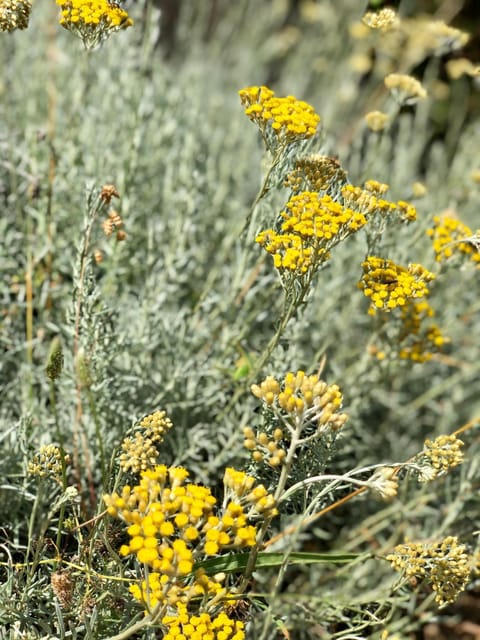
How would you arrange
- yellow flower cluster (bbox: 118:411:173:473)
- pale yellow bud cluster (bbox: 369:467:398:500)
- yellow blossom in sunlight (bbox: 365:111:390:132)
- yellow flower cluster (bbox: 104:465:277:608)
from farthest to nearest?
yellow blossom in sunlight (bbox: 365:111:390:132)
yellow flower cluster (bbox: 118:411:173:473)
pale yellow bud cluster (bbox: 369:467:398:500)
yellow flower cluster (bbox: 104:465:277:608)

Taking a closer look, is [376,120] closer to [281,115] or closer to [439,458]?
[281,115]

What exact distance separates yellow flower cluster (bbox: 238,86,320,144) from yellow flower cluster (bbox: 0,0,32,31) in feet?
1.91

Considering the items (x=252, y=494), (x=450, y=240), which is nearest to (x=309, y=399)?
(x=252, y=494)

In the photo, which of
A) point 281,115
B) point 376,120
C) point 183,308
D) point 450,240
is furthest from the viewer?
point 183,308

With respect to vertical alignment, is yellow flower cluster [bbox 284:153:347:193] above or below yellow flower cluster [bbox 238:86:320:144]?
below

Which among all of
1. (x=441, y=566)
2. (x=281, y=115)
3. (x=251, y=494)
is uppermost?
(x=281, y=115)

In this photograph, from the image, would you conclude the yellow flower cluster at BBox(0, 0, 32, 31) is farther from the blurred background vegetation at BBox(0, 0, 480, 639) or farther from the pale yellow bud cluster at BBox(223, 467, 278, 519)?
the pale yellow bud cluster at BBox(223, 467, 278, 519)

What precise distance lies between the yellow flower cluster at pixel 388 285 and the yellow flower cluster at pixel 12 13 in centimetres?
105

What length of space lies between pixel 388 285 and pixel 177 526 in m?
0.77

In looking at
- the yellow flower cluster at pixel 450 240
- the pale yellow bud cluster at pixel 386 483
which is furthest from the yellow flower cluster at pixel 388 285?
the pale yellow bud cluster at pixel 386 483

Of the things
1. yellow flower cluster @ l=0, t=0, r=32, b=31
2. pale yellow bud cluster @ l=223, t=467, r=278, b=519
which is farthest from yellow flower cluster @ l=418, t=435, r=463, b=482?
yellow flower cluster @ l=0, t=0, r=32, b=31

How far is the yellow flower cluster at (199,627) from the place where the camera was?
1.24 m

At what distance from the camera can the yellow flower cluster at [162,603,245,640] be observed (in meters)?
1.24

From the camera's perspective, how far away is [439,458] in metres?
1.42
